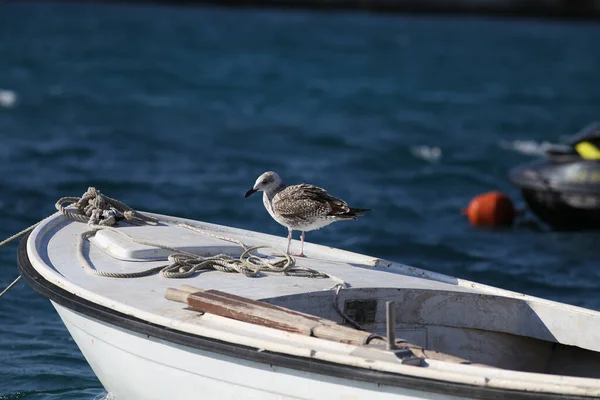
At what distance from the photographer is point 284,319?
18.9 feet

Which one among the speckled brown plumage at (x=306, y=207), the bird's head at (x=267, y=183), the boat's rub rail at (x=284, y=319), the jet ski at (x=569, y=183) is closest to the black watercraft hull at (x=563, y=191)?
the jet ski at (x=569, y=183)

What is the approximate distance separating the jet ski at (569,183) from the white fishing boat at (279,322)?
6.58 meters

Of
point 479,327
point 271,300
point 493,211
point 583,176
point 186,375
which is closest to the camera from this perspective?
point 186,375

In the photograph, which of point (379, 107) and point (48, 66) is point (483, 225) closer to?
point (379, 107)

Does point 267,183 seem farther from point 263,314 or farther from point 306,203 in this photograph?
point 263,314

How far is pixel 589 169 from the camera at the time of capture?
13.4 meters

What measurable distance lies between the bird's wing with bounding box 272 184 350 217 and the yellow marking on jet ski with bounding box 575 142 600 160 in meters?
7.03

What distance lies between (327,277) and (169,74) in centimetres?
2948

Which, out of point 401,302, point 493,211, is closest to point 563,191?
point 493,211

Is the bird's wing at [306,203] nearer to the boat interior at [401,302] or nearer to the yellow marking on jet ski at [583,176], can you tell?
the boat interior at [401,302]

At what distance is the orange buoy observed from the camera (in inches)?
583

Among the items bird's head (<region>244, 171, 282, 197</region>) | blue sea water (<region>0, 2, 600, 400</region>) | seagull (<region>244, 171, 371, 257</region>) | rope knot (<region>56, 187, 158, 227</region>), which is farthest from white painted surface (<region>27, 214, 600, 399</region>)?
blue sea water (<region>0, 2, 600, 400</region>)

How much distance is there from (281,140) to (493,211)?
326 inches

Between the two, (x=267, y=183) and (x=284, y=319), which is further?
(x=267, y=183)
